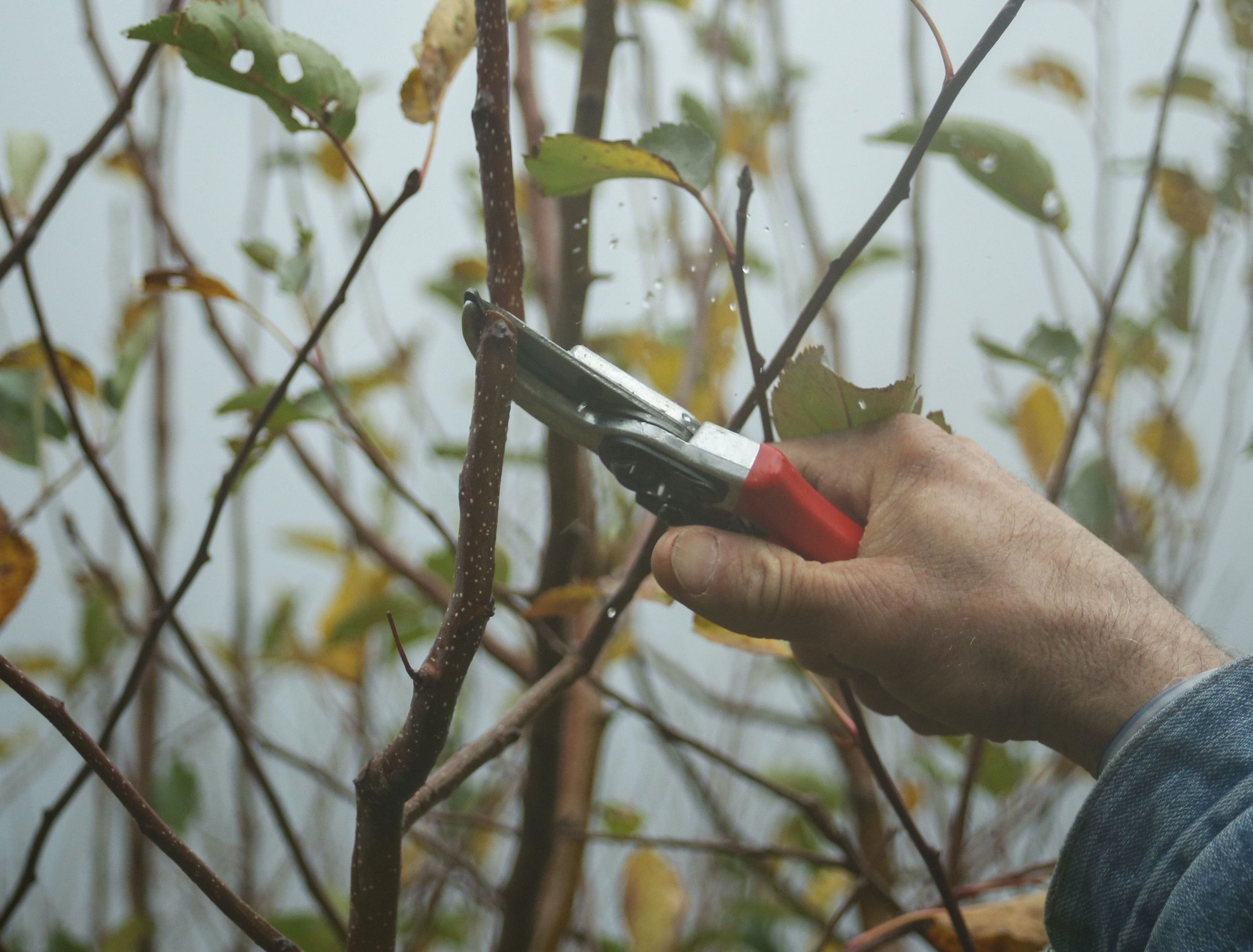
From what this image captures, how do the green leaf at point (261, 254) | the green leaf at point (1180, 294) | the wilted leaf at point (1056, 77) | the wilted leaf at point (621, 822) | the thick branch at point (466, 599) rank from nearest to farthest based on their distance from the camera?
the thick branch at point (466, 599) < the green leaf at point (261, 254) < the wilted leaf at point (621, 822) < the green leaf at point (1180, 294) < the wilted leaf at point (1056, 77)

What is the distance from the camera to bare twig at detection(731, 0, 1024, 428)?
1.13ft

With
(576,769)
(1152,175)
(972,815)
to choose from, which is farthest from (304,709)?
(1152,175)

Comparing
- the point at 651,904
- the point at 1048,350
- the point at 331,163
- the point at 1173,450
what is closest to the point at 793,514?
the point at 1048,350

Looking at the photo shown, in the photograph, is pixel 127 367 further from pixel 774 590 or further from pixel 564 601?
pixel 774 590

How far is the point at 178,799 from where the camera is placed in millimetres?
933

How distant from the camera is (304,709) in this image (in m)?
1.36

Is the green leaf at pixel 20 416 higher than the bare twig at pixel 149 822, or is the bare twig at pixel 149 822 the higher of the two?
the green leaf at pixel 20 416

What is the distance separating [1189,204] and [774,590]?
2.29ft

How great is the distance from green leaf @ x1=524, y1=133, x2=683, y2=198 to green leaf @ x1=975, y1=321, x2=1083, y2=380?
262 mm

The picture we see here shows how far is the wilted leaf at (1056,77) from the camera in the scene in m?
0.89

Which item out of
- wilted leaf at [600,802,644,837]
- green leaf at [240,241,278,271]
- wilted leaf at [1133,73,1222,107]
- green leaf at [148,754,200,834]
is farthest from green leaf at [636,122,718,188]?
green leaf at [148,754,200,834]

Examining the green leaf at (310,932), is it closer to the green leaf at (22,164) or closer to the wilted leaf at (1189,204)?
the green leaf at (22,164)

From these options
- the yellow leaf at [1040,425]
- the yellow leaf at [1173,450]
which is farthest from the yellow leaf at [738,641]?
the yellow leaf at [1173,450]

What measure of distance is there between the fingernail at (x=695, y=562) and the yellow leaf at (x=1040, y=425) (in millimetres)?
581
